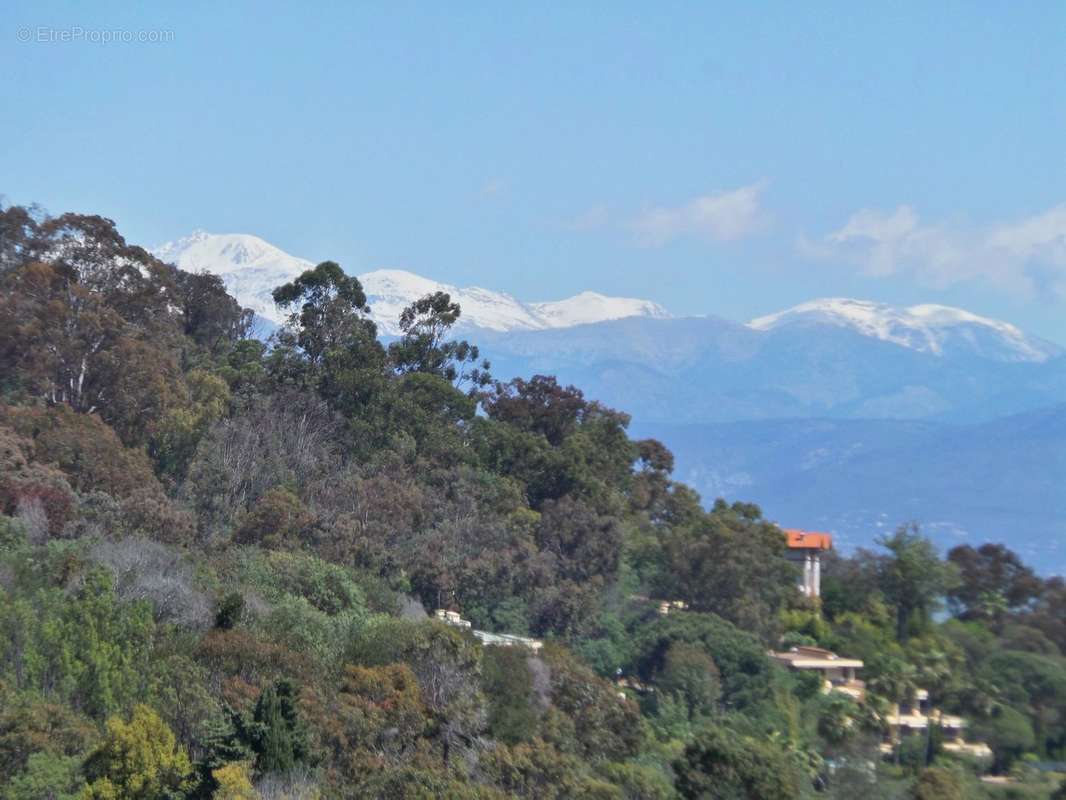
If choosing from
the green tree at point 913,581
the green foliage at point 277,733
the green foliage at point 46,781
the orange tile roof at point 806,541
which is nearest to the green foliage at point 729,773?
the green foliage at point 277,733

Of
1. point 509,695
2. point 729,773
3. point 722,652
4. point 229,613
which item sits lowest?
point 729,773

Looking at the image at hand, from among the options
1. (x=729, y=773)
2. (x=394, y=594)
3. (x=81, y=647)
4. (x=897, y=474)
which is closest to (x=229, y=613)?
(x=81, y=647)

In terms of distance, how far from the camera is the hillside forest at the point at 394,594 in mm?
17391

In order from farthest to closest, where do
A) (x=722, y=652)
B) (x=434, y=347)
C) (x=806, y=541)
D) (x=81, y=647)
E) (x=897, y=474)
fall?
(x=897, y=474)
(x=434, y=347)
(x=806, y=541)
(x=722, y=652)
(x=81, y=647)

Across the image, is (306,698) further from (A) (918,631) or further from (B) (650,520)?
(B) (650,520)

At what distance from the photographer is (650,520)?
44.4 meters

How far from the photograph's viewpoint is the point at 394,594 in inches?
1112

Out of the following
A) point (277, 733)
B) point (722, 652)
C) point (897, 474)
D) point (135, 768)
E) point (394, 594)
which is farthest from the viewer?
point (897, 474)

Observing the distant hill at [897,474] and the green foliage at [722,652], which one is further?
the distant hill at [897,474]

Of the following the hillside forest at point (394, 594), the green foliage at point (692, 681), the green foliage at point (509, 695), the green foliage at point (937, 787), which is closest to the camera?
the hillside forest at point (394, 594)

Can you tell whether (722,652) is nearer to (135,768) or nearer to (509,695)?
(509,695)

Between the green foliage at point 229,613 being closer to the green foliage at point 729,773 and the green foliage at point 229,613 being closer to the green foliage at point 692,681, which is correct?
the green foliage at point 729,773

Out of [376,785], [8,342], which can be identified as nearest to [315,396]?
[8,342]

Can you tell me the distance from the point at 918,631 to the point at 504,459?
40.0ft
